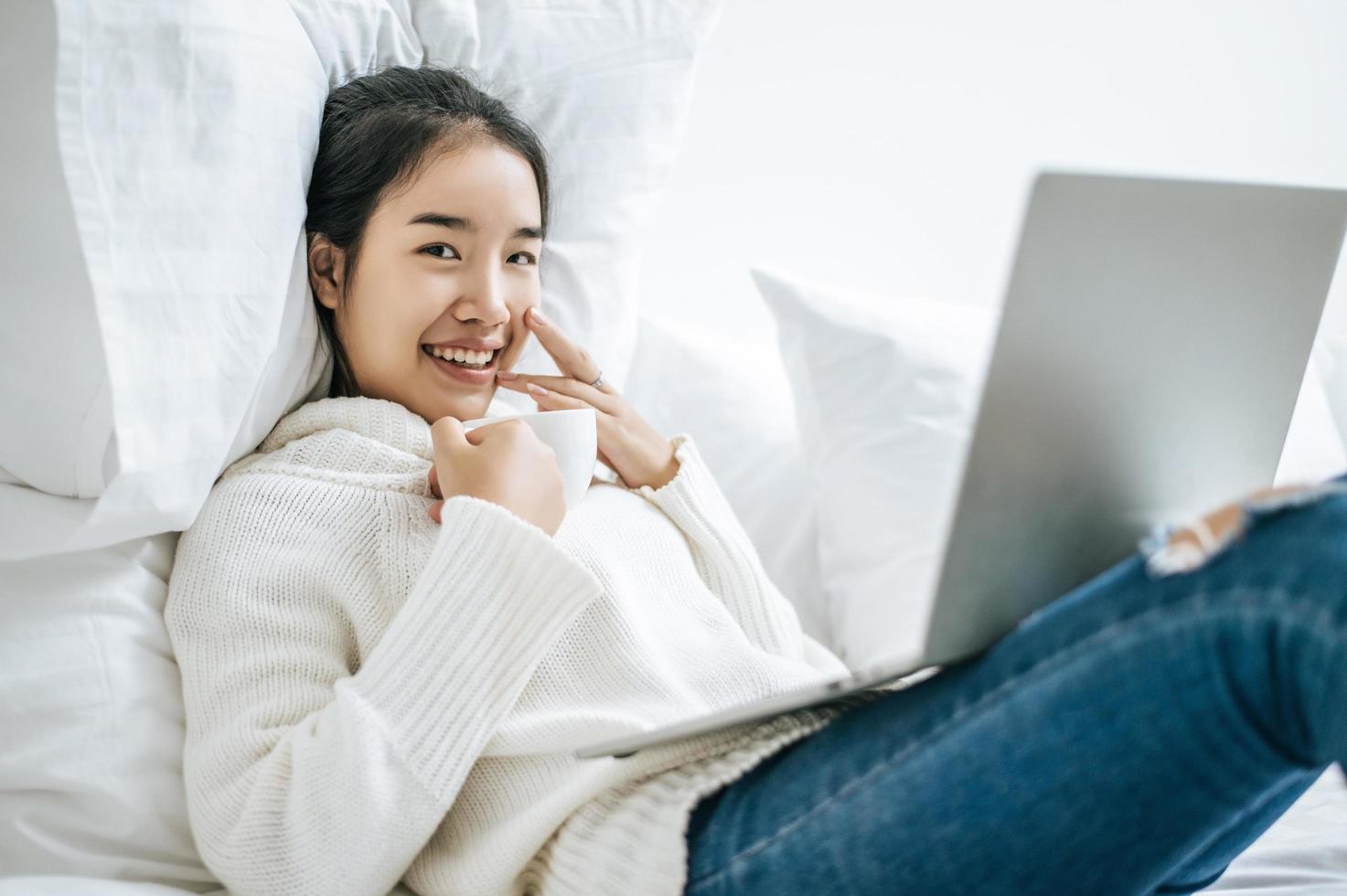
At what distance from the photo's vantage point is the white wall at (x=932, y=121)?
1808 millimetres

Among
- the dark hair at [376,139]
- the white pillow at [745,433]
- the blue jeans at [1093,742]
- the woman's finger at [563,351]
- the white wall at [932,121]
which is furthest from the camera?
the white wall at [932,121]

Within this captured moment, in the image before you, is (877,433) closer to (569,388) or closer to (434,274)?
(569,388)

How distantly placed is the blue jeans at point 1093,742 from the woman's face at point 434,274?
57 cm

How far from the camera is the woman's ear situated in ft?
3.66

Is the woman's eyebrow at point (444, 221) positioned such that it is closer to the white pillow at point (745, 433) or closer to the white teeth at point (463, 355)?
the white teeth at point (463, 355)

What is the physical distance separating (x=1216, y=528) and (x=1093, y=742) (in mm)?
136

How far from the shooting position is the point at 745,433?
1.56 m

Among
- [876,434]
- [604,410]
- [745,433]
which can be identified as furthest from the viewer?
[745,433]

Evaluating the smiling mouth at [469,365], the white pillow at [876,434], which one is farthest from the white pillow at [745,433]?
the smiling mouth at [469,365]

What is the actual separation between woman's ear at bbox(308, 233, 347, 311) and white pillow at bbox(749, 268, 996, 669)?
634 mm

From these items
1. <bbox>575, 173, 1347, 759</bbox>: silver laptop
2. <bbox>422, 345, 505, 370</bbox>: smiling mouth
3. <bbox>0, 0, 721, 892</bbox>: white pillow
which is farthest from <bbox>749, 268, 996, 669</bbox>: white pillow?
<bbox>0, 0, 721, 892</bbox>: white pillow

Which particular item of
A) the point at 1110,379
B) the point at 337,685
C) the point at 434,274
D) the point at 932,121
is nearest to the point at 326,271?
the point at 434,274

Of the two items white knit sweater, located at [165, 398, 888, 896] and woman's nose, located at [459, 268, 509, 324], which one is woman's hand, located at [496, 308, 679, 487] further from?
white knit sweater, located at [165, 398, 888, 896]

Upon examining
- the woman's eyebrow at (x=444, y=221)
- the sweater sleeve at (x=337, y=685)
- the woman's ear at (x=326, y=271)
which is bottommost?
the sweater sleeve at (x=337, y=685)
